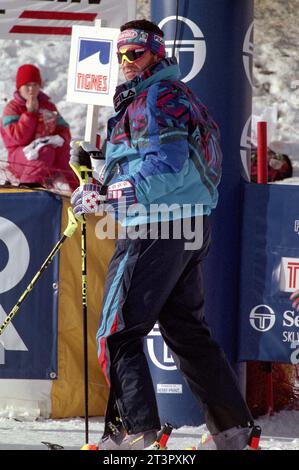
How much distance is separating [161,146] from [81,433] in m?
1.92

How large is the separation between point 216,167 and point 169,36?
1256 mm

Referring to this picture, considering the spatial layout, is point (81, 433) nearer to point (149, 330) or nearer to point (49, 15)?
point (149, 330)

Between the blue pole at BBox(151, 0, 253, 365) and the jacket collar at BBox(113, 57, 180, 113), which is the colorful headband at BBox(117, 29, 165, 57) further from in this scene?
the blue pole at BBox(151, 0, 253, 365)

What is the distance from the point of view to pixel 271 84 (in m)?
Result: 14.0

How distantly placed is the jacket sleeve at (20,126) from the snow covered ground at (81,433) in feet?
17.0

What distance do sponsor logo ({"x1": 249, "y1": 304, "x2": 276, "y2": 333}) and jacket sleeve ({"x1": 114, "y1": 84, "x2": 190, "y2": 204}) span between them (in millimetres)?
1497

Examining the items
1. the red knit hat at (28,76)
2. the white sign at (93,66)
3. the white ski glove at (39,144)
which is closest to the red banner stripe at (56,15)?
the white sign at (93,66)

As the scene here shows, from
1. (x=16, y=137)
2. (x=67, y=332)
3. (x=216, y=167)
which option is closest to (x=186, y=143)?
(x=216, y=167)

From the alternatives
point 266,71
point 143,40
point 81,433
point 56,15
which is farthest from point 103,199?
point 266,71

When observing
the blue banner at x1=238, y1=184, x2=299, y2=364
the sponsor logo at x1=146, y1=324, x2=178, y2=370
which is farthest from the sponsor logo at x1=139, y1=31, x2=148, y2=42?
the sponsor logo at x1=146, y1=324, x2=178, y2=370

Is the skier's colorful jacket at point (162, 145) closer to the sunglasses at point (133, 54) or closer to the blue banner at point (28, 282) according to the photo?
the sunglasses at point (133, 54)

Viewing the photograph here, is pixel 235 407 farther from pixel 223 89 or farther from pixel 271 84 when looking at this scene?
pixel 271 84

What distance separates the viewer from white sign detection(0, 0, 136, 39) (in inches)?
312

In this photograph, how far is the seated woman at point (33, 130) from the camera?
32.9ft
